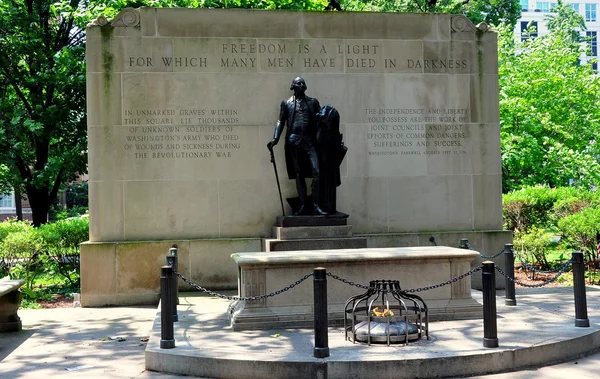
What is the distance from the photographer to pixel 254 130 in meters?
14.2

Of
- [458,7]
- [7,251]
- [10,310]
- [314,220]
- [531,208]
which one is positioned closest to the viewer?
[10,310]

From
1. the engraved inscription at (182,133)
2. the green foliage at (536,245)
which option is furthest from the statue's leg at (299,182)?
the green foliage at (536,245)

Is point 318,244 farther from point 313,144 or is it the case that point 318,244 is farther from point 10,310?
point 10,310

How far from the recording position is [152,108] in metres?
13.8

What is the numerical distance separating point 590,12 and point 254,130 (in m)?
85.6

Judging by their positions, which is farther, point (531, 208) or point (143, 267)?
point (531, 208)

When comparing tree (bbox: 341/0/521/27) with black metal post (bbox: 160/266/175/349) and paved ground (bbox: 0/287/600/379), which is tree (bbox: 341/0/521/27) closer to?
paved ground (bbox: 0/287/600/379)

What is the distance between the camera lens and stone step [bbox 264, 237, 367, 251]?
482 inches

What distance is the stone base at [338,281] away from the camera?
9539 millimetres

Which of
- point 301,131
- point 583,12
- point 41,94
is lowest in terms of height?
point 301,131

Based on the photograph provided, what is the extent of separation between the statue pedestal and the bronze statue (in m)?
0.30

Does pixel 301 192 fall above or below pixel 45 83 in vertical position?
below

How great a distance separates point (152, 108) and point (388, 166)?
5.33m

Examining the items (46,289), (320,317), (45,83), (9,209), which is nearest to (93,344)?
(320,317)
